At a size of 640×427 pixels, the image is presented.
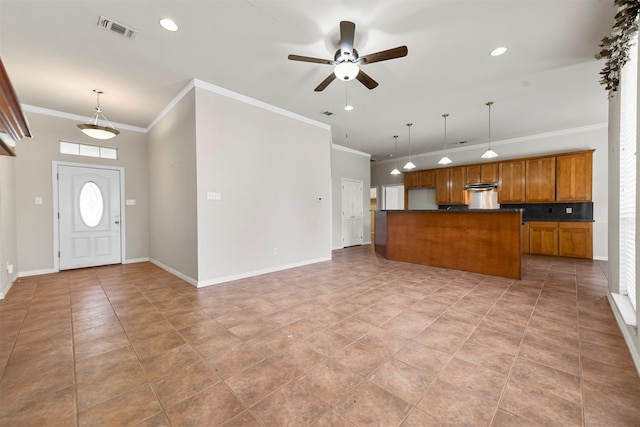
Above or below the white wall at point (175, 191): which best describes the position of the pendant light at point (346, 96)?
above

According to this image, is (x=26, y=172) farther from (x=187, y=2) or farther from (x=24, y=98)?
(x=187, y=2)

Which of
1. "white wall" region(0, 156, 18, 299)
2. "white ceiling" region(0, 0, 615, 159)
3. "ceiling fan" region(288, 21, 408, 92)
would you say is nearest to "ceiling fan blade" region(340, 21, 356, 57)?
"ceiling fan" region(288, 21, 408, 92)

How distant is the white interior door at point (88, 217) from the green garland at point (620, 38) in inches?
300

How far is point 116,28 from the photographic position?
264 cm

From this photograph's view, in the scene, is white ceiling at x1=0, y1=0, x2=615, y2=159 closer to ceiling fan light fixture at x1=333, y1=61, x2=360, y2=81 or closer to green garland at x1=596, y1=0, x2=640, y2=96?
ceiling fan light fixture at x1=333, y1=61, x2=360, y2=81

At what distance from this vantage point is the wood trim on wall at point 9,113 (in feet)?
3.61

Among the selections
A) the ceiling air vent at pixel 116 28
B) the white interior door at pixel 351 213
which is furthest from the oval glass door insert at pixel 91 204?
the white interior door at pixel 351 213

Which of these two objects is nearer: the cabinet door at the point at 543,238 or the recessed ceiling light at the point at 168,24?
the recessed ceiling light at the point at 168,24

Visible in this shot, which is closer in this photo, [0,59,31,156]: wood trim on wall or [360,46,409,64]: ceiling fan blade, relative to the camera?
[0,59,31,156]: wood trim on wall

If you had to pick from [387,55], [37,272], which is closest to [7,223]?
[37,272]

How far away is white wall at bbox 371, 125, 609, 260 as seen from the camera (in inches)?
220

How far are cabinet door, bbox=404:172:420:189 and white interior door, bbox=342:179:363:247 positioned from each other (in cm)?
162

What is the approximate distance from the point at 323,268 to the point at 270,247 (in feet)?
3.69

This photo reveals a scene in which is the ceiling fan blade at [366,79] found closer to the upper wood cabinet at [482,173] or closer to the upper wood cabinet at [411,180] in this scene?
the upper wood cabinet at [482,173]
